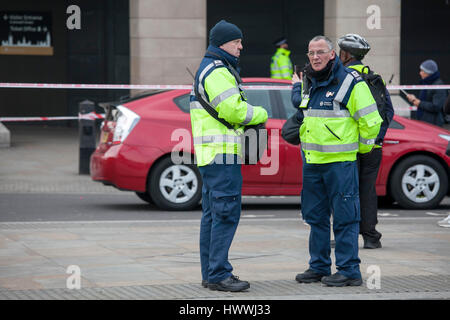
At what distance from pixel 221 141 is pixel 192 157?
5131 mm

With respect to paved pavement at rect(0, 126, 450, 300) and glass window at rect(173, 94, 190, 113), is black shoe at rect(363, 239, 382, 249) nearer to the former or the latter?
paved pavement at rect(0, 126, 450, 300)

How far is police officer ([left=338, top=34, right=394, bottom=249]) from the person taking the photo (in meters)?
8.57

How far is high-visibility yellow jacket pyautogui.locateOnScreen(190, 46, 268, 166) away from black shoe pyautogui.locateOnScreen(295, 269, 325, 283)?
1.07m

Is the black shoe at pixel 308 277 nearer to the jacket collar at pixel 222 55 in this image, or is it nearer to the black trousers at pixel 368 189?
the jacket collar at pixel 222 55

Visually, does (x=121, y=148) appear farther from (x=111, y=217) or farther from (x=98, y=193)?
(x=98, y=193)

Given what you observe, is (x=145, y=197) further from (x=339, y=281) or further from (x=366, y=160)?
(x=339, y=281)

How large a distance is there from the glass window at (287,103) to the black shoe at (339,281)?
4.79 metres

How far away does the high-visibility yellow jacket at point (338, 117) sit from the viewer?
23.3 ft

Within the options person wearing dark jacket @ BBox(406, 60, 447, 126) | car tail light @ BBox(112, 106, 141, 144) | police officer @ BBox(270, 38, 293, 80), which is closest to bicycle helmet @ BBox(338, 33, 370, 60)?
car tail light @ BBox(112, 106, 141, 144)

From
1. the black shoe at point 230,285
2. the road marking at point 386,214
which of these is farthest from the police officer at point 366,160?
the road marking at point 386,214

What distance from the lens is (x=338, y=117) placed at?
280 inches

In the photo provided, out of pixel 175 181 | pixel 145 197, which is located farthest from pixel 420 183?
pixel 145 197

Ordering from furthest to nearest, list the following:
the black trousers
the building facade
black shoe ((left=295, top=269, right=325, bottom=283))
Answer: the building facade, the black trousers, black shoe ((left=295, top=269, right=325, bottom=283))

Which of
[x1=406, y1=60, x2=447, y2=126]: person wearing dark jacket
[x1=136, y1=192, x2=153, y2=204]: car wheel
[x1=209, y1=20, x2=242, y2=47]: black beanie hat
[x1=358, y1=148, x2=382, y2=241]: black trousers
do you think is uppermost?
[x1=209, y1=20, x2=242, y2=47]: black beanie hat
